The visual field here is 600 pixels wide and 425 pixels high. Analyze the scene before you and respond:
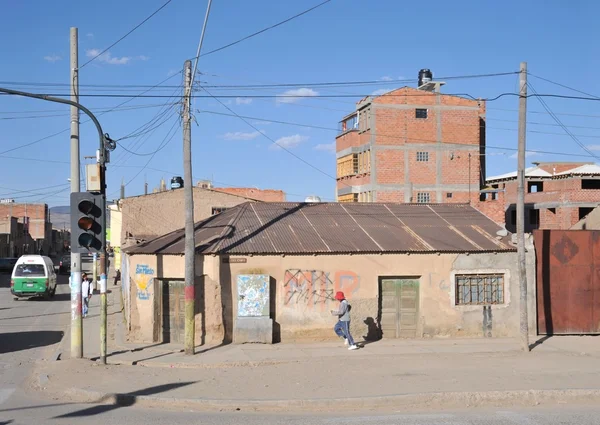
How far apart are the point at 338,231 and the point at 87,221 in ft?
25.8

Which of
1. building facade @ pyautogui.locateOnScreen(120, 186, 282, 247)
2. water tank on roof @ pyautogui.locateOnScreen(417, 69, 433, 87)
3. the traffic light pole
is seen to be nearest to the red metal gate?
the traffic light pole

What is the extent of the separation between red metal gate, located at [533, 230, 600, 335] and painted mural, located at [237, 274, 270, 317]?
26.6 feet

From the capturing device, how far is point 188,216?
1633cm

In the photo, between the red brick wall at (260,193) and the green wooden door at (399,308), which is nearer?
the green wooden door at (399,308)

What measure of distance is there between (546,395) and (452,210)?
11473 millimetres

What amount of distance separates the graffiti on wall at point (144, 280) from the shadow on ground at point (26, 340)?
337cm

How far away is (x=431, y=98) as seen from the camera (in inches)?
1757

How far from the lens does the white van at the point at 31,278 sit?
3469cm

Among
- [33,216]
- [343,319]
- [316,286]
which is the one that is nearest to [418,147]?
[316,286]

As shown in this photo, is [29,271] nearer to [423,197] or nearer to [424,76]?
[423,197]

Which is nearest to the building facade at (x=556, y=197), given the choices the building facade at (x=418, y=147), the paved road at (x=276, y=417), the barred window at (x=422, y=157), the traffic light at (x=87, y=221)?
the building facade at (x=418, y=147)

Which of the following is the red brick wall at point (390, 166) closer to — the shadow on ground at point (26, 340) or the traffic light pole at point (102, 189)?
the shadow on ground at point (26, 340)

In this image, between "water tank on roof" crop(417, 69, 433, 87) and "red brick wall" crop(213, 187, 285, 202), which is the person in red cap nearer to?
"water tank on roof" crop(417, 69, 433, 87)

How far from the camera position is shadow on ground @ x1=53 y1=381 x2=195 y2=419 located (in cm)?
1105
